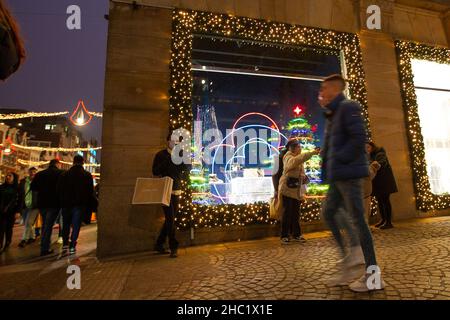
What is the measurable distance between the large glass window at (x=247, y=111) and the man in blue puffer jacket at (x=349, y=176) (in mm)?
3692

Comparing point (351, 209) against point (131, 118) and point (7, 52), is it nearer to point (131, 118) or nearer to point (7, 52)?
point (7, 52)

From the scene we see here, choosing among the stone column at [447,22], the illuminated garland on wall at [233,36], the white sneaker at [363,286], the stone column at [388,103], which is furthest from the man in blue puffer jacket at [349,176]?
the stone column at [447,22]

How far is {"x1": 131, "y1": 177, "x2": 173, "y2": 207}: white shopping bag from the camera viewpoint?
497cm

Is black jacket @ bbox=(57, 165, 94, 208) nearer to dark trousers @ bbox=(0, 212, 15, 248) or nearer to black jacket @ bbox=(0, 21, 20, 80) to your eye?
dark trousers @ bbox=(0, 212, 15, 248)

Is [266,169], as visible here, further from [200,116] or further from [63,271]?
[63,271]

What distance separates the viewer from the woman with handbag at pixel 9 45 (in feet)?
5.46

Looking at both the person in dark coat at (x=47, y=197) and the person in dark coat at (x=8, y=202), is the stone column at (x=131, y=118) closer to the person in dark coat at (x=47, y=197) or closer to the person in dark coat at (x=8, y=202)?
the person in dark coat at (x=47, y=197)

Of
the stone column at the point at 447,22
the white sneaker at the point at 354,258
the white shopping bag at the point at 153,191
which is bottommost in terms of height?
the white sneaker at the point at 354,258

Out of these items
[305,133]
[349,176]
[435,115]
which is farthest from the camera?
[305,133]

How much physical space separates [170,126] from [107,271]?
10.1ft

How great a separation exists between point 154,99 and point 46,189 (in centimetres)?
341

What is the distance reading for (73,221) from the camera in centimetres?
626

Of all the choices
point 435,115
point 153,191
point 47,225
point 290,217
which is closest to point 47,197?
point 47,225
